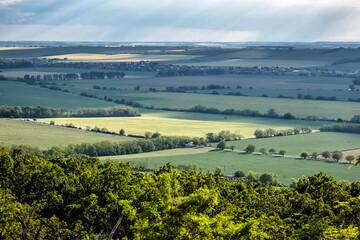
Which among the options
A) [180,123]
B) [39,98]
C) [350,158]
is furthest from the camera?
[39,98]

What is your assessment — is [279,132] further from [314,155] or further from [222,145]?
[314,155]

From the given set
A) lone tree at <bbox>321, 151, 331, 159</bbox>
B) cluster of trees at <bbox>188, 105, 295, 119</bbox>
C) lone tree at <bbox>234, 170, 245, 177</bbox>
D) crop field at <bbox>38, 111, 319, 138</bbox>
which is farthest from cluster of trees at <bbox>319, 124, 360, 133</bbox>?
lone tree at <bbox>234, 170, 245, 177</bbox>

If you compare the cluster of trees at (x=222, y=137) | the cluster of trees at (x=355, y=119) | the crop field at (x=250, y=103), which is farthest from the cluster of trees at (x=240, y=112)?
the cluster of trees at (x=222, y=137)

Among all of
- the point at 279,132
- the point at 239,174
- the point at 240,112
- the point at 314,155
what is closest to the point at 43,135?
the point at 239,174

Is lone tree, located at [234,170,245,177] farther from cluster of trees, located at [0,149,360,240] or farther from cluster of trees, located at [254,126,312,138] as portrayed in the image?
cluster of trees, located at [254,126,312,138]

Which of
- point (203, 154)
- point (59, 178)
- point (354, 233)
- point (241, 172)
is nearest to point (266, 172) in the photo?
point (241, 172)

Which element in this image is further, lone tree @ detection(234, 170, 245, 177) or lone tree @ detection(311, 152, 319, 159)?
lone tree @ detection(311, 152, 319, 159)
